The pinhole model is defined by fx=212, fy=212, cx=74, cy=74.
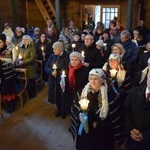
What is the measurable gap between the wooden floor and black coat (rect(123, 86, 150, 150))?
3.96 ft

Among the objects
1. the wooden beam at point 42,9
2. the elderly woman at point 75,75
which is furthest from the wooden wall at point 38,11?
the elderly woman at point 75,75

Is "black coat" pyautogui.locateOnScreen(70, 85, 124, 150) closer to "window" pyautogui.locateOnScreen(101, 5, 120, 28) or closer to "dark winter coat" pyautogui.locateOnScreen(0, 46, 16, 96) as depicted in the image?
"dark winter coat" pyautogui.locateOnScreen(0, 46, 16, 96)

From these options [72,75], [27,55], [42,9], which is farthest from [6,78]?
[42,9]

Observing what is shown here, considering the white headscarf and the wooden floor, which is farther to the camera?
the wooden floor

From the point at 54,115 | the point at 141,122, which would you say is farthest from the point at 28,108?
the point at 141,122

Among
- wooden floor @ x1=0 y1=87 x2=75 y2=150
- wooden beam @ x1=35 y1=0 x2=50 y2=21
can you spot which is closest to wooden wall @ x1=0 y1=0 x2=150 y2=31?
wooden beam @ x1=35 y1=0 x2=50 y2=21

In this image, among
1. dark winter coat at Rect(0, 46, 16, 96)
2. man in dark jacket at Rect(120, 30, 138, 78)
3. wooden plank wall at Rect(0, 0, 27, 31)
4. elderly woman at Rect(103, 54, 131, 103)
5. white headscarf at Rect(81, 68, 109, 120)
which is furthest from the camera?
wooden plank wall at Rect(0, 0, 27, 31)

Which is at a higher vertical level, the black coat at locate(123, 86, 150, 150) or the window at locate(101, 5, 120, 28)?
the window at locate(101, 5, 120, 28)

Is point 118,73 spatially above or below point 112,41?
below

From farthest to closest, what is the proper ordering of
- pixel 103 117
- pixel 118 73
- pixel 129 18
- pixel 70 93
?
1. pixel 129 18
2. pixel 70 93
3. pixel 118 73
4. pixel 103 117

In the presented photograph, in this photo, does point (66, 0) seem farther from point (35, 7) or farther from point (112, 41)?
point (112, 41)

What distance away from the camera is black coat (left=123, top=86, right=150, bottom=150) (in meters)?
2.17

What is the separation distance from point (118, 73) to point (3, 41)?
7.85 ft

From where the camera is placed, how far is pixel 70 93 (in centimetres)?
373
